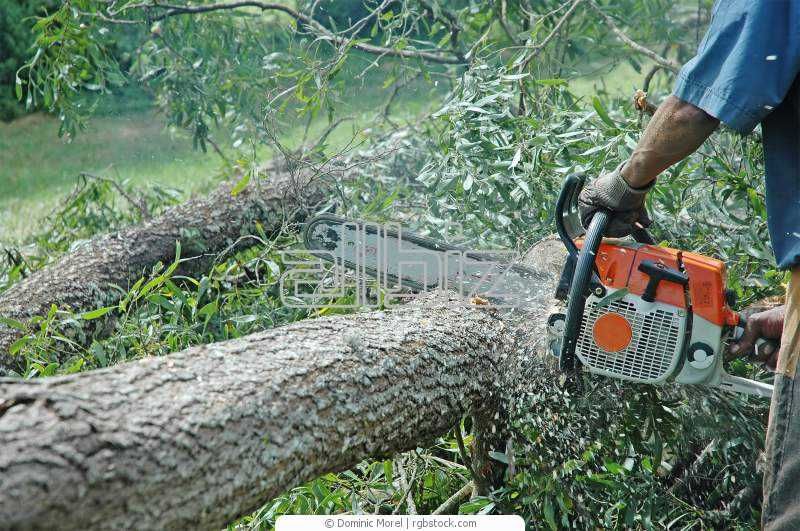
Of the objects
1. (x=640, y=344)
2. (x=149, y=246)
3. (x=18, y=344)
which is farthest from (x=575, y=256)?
(x=149, y=246)

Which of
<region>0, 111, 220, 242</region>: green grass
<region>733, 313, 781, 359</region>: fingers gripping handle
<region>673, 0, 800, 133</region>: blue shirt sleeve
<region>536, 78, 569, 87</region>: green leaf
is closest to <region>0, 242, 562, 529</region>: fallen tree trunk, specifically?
<region>733, 313, 781, 359</region>: fingers gripping handle

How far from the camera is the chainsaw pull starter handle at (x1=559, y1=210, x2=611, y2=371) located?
1.89 m

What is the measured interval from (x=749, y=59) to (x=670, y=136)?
24cm

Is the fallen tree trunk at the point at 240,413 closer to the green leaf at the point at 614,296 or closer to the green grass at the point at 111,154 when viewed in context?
the green leaf at the point at 614,296

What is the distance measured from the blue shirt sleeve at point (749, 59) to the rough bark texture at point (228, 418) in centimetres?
95

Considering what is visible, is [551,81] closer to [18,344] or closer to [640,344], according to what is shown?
[640,344]

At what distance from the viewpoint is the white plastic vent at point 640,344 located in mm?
1927

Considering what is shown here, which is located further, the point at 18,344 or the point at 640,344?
the point at 18,344

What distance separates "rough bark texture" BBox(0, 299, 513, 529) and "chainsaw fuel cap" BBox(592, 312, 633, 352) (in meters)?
0.40

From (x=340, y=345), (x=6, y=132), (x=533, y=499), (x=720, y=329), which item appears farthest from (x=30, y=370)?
(x=6, y=132)

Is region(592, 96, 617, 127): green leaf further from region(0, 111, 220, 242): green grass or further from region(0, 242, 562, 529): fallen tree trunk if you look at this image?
region(0, 111, 220, 242): green grass

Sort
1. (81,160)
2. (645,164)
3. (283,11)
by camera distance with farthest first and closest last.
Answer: (81,160), (283,11), (645,164)

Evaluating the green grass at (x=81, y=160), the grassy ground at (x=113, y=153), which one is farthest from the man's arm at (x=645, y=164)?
the green grass at (x=81, y=160)

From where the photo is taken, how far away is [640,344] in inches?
77.2
